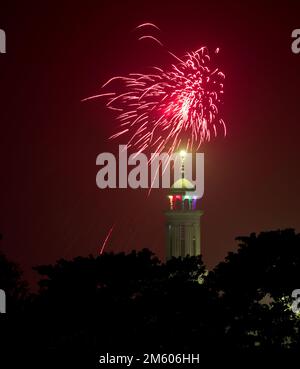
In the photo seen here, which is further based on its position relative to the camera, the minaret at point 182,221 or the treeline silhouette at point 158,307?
the minaret at point 182,221

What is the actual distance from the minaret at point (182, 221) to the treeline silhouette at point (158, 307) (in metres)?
39.2

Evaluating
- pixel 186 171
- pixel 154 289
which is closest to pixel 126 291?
pixel 154 289

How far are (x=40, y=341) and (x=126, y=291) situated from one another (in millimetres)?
5458

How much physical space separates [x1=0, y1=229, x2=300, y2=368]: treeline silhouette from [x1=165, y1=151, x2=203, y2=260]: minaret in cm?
3918

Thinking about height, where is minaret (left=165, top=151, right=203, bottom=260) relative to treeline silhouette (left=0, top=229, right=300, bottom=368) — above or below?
above

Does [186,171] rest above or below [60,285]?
above

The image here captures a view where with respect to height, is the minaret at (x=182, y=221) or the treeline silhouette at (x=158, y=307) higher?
the minaret at (x=182, y=221)

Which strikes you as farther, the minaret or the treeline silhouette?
the minaret

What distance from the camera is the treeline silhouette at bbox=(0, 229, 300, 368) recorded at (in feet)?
169

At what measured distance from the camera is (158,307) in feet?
176

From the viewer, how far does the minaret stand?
98375 mm

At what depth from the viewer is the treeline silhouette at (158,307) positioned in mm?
51625

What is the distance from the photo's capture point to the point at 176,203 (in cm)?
9869
